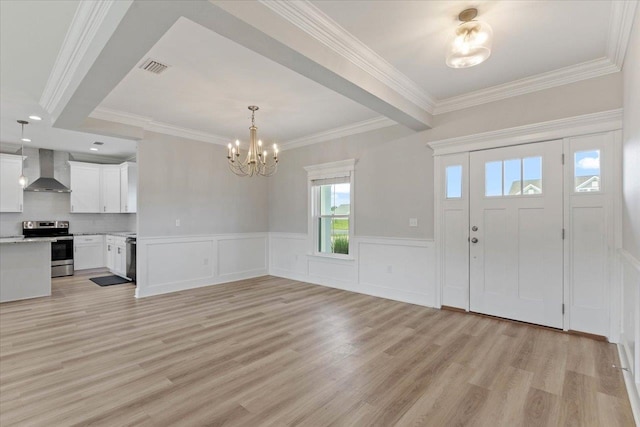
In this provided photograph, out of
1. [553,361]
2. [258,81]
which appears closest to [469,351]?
[553,361]

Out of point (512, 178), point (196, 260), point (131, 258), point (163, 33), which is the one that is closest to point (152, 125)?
point (196, 260)

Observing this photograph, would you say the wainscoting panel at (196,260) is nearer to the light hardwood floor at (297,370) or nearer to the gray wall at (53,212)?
the light hardwood floor at (297,370)

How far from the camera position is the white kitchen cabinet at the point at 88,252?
7152mm

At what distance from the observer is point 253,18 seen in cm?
201

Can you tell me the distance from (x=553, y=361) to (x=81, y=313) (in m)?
5.38

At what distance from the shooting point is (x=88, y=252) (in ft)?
24.0

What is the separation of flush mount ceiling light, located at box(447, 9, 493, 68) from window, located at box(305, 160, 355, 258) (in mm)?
2799

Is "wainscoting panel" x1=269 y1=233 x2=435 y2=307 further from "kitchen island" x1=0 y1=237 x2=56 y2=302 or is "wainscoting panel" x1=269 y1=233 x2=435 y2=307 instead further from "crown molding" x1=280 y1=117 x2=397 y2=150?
"kitchen island" x1=0 y1=237 x2=56 y2=302

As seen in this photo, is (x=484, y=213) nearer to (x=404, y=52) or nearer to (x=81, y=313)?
(x=404, y=52)

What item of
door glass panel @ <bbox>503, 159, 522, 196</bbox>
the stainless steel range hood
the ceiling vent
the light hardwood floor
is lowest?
the light hardwood floor

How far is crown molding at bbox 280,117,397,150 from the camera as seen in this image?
4815 mm

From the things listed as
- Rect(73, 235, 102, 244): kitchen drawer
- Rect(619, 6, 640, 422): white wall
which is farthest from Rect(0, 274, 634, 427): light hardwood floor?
Rect(73, 235, 102, 244): kitchen drawer

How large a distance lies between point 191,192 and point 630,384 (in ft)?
19.4

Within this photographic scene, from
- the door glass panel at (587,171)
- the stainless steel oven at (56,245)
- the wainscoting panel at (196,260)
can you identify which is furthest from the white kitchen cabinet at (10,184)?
the door glass panel at (587,171)
